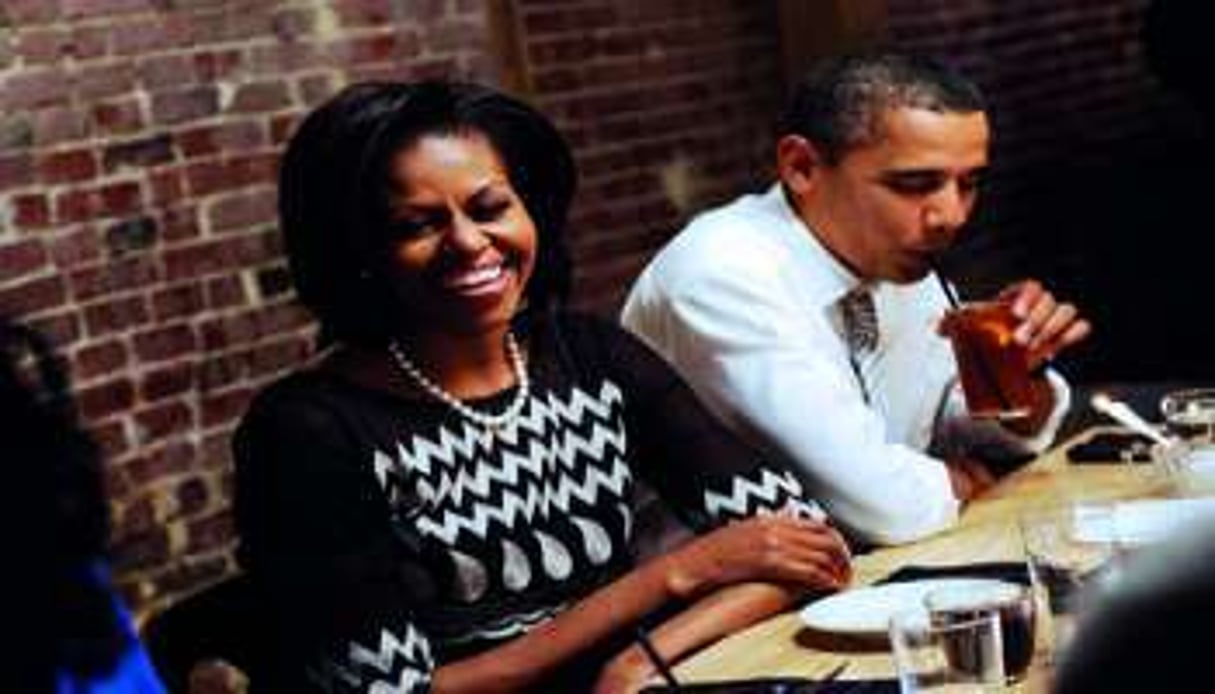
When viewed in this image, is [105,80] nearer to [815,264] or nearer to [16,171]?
[16,171]

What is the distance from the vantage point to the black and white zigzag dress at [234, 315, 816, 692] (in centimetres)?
216

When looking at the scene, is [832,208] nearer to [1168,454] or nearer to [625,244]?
[1168,454]

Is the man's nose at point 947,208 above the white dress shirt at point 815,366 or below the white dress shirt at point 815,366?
above

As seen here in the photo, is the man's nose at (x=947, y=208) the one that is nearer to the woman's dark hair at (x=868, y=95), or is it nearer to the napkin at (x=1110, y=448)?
the woman's dark hair at (x=868, y=95)

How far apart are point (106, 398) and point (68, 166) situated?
0.43 metres

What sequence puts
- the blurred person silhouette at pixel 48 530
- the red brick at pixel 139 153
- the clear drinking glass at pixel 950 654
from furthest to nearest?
1. the red brick at pixel 139 153
2. the clear drinking glass at pixel 950 654
3. the blurred person silhouette at pixel 48 530

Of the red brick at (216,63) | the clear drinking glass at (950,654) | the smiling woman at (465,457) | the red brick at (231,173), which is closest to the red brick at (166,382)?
the red brick at (231,173)

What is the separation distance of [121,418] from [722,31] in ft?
7.98

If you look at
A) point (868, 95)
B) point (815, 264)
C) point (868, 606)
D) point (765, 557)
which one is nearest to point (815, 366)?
point (815, 264)

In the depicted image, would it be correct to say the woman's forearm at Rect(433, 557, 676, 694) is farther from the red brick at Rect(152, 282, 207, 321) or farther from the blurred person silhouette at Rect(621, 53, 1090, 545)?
the red brick at Rect(152, 282, 207, 321)

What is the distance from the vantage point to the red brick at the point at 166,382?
3482 mm

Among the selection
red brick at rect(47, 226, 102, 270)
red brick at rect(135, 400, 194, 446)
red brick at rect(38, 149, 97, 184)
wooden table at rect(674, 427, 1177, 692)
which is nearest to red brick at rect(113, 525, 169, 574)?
red brick at rect(135, 400, 194, 446)

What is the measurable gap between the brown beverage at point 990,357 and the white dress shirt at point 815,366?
0.13 meters

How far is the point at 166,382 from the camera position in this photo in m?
3.52
